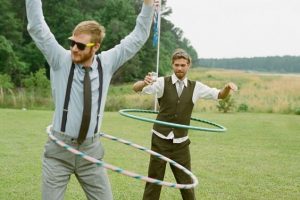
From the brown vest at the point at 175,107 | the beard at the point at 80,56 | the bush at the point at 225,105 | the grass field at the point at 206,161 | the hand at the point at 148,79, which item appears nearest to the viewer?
the beard at the point at 80,56

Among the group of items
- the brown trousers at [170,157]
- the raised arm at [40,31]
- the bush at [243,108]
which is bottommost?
the bush at [243,108]

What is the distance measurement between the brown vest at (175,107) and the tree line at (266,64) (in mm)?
138157

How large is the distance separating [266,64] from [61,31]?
11725cm

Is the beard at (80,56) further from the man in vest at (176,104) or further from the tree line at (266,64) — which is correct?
the tree line at (266,64)

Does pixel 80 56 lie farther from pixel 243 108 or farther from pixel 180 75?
pixel 243 108

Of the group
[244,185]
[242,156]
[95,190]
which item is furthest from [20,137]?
[95,190]

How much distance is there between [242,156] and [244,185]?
10.5 feet

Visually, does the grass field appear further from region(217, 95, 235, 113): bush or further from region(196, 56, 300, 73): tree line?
region(196, 56, 300, 73): tree line

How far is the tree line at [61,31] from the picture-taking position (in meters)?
47.0

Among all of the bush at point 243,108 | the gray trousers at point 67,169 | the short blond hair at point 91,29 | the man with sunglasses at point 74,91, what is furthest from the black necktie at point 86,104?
the bush at point 243,108

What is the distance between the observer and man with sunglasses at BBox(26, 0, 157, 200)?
3.96m

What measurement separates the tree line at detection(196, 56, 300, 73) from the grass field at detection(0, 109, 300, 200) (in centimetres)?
12780

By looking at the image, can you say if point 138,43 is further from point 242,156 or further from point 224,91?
point 242,156

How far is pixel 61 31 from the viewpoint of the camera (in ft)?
172
